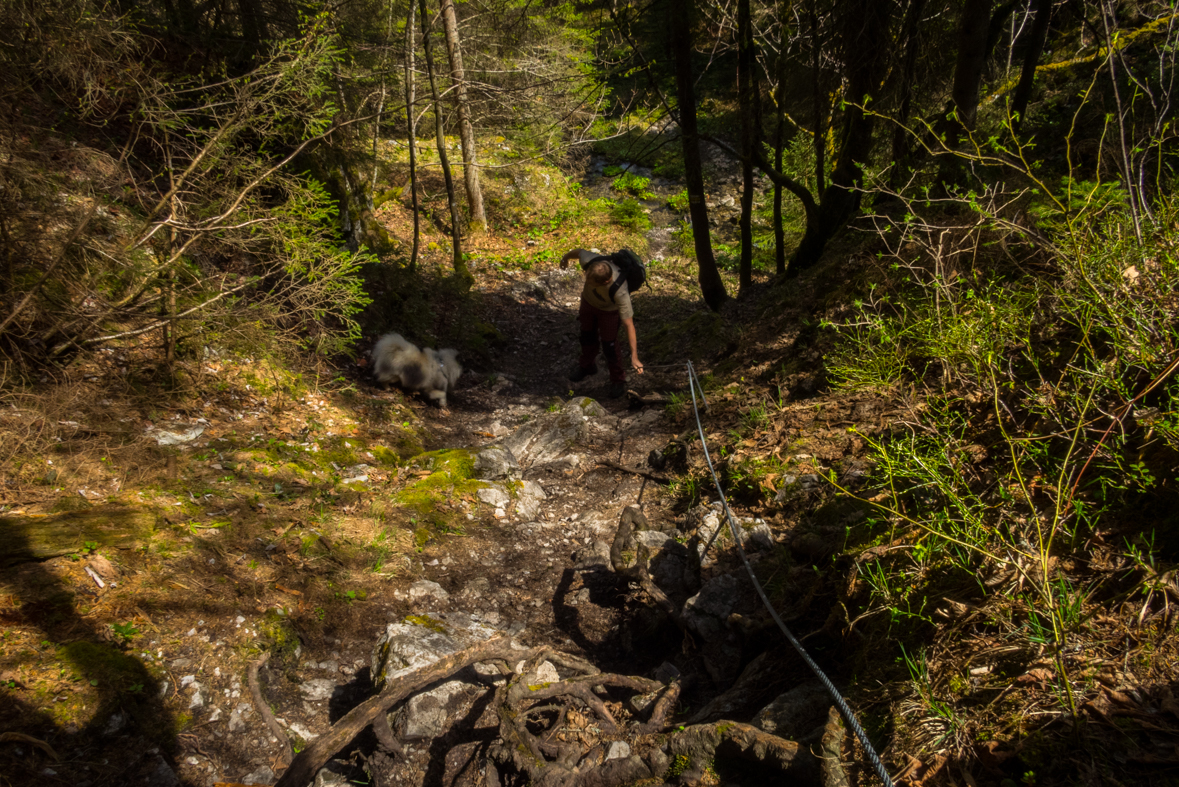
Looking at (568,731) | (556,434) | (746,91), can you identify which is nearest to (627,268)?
(556,434)

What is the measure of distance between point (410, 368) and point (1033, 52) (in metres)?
9.07

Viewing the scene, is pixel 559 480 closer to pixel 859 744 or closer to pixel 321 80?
pixel 859 744

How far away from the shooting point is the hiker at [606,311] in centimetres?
659

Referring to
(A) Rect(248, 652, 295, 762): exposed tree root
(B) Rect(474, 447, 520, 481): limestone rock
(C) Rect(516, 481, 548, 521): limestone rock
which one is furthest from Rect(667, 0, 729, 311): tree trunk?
(A) Rect(248, 652, 295, 762): exposed tree root

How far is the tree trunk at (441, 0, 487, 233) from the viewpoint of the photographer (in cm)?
993

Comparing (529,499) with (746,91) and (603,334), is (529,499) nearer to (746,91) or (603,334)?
(603,334)

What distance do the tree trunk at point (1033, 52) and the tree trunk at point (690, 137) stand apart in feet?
13.0

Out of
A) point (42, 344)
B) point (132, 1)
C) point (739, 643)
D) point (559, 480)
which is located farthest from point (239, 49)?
point (739, 643)

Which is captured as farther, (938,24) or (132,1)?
(938,24)

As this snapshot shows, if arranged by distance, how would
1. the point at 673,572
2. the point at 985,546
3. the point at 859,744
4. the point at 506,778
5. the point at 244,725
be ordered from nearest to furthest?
the point at 859,744 → the point at 985,546 → the point at 506,778 → the point at 244,725 → the point at 673,572

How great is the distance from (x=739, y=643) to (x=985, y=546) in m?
1.39

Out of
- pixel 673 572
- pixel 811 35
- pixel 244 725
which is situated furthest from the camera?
pixel 811 35

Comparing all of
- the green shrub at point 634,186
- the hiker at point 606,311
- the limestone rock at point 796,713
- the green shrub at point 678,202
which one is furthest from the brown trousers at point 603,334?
the green shrub at point 634,186

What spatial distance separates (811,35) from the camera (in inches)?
291
